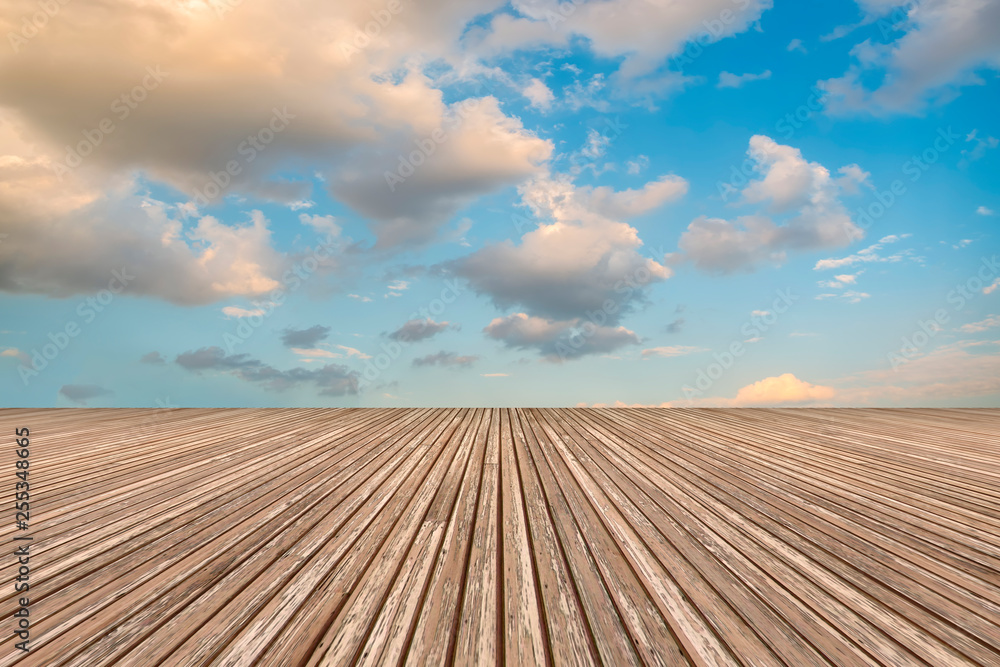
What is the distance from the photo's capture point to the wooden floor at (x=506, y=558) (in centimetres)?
151

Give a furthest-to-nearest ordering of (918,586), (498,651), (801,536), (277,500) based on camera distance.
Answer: (277,500), (801,536), (918,586), (498,651)

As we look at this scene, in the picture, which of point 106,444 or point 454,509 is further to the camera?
point 106,444

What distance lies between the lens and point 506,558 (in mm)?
2090

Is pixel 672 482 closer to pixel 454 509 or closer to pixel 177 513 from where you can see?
pixel 454 509

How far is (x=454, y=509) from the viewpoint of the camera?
2793mm

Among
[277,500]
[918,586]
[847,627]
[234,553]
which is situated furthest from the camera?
[277,500]

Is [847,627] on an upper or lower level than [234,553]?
lower

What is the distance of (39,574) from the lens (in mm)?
2012

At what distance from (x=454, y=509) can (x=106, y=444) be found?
4591 millimetres

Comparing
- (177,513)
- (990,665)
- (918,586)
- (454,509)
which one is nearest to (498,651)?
(454,509)

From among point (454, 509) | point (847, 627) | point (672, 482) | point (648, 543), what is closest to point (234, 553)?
point (454, 509)

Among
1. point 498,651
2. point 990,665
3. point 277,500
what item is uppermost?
point 277,500

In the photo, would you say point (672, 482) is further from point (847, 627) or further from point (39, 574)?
point (39, 574)

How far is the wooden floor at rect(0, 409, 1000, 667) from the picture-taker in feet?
4.94
